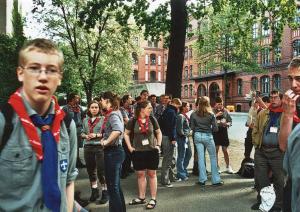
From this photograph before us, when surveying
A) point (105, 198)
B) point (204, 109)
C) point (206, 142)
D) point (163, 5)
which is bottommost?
point (105, 198)

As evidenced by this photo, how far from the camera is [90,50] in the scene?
3397 cm

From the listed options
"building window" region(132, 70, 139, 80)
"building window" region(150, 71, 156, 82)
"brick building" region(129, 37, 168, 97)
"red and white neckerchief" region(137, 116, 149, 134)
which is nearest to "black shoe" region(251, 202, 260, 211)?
"red and white neckerchief" region(137, 116, 149, 134)

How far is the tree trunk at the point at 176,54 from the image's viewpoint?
13547 mm

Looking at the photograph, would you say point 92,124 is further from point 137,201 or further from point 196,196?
point 196,196

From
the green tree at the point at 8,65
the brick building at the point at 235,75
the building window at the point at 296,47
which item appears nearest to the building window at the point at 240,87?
the brick building at the point at 235,75

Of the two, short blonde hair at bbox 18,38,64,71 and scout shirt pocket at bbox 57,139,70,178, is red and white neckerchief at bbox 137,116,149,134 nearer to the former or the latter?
scout shirt pocket at bbox 57,139,70,178

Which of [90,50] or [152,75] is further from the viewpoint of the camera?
[152,75]

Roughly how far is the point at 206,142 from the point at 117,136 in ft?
12.1

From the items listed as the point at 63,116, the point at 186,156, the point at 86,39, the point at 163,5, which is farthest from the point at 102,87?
the point at 63,116

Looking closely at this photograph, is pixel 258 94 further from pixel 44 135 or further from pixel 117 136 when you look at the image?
pixel 44 135

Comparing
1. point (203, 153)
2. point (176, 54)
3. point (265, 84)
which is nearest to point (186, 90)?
point (265, 84)

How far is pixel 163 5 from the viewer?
15938 millimetres

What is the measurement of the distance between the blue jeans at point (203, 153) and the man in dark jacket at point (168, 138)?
0.62m

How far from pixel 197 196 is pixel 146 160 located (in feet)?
5.40
